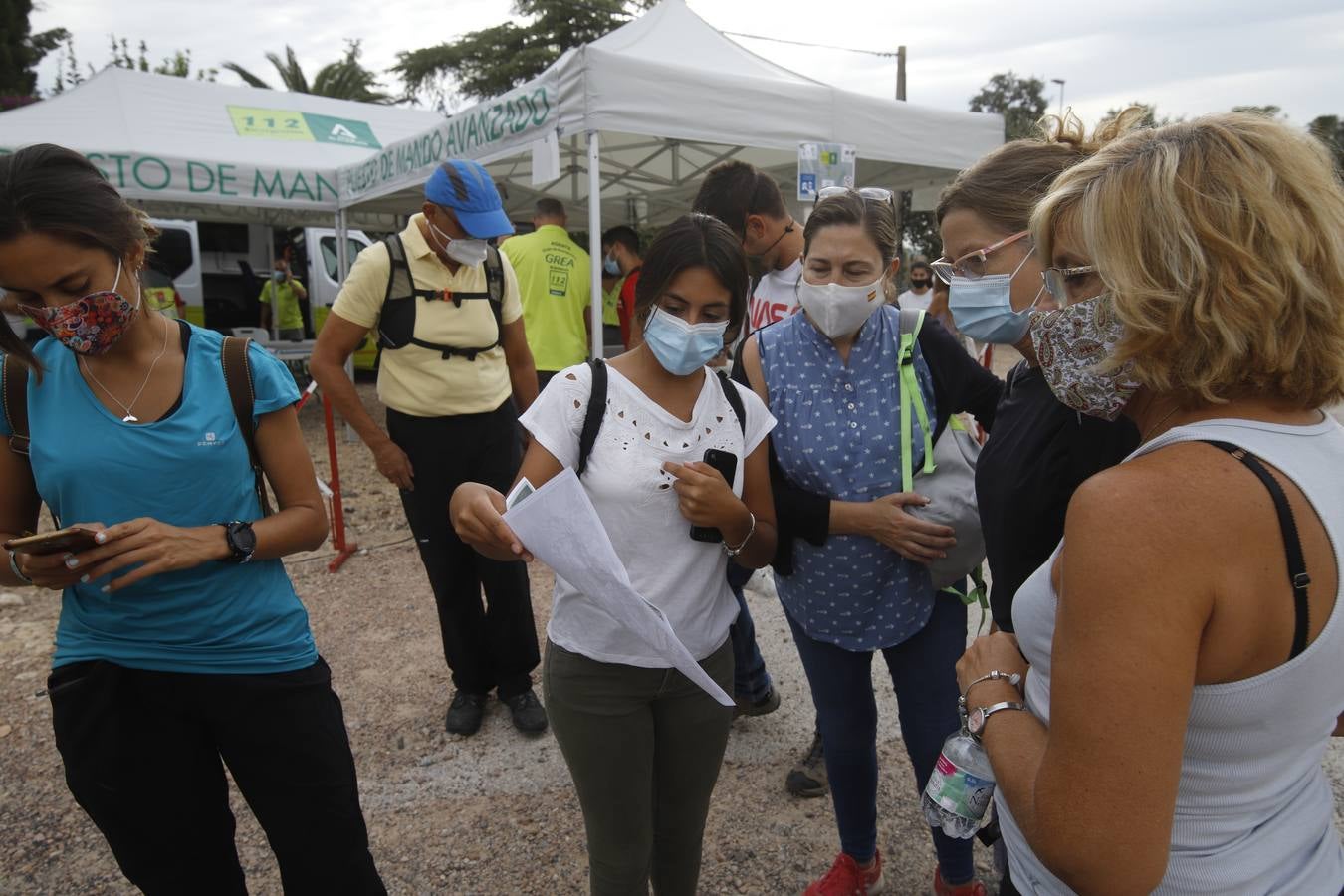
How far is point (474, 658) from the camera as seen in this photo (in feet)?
10.7

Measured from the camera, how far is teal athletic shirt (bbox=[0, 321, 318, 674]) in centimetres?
157

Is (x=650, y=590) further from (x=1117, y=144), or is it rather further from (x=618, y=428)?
(x=1117, y=144)

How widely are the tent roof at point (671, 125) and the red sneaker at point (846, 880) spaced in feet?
13.7

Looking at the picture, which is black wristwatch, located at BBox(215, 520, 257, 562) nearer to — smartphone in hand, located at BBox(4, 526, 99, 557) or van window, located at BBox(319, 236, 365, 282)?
smartphone in hand, located at BBox(4, 526, 99, 557)

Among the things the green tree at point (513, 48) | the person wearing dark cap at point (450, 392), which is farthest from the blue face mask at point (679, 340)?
the green tree at point (513, 48)

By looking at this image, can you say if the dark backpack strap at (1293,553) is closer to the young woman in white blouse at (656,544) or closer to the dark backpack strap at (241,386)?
the young woman in white blouse at (656,544)

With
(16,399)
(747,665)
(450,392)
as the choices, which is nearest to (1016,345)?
(747,665)

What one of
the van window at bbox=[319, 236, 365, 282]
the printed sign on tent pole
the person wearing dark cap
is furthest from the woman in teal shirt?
the van window at bbox=[319, 236, 365, 282]

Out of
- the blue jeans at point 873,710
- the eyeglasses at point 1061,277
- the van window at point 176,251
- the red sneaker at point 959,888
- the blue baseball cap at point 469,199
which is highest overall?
the eyeglasses at point 1061,277

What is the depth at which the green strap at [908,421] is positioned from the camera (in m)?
2.01

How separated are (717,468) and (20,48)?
3242cm

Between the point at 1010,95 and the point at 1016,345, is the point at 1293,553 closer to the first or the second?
the point at 1016,345

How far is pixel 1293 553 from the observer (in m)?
0.85

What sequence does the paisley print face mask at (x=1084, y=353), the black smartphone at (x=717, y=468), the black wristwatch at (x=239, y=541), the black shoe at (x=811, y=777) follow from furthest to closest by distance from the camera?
the black shoe at (x=811, y=777) → the black smartphone at (x=717, y=468) → the black wristwatch at (x=239, y=541) → the paisley print face mask at (x=1084, y=353)
